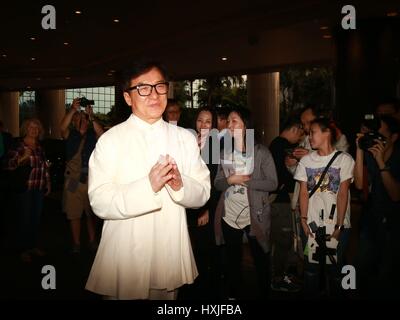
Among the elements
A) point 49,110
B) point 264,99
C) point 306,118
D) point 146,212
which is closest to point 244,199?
point 306,118

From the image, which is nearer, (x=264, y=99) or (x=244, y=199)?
(x=244, y=199)

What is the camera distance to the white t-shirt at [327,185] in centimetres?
339

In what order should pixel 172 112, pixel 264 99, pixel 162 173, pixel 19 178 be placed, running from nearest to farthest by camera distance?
pixel 162 173, pixel 172 112, pixel 19 178, pixel 264 99

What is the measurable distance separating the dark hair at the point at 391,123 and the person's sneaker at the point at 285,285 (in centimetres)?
165

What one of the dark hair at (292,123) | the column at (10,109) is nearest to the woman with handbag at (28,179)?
the dark hair at (292,123)

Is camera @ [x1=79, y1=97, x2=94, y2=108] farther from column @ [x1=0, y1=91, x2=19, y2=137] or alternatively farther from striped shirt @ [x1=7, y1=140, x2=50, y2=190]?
column @ [x1=0, y1=91, x2=19, y2=137]

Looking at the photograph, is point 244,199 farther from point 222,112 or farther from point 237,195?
point 222,112

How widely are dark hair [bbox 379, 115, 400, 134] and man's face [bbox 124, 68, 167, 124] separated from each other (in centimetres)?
228

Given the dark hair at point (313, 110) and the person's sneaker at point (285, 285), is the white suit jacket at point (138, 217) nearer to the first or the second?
the person's sneaker at point (285, 285)

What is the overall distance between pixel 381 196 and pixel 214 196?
137 centimetres

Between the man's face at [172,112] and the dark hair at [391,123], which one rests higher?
the man's face at [172,112]

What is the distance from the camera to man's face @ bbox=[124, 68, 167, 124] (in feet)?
6.68

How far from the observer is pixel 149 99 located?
2.04 metres

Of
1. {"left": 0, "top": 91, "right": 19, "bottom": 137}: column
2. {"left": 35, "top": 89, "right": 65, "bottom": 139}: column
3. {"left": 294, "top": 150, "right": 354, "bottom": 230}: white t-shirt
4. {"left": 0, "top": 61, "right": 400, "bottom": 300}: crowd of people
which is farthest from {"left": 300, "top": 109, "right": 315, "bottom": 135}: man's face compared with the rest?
{"left": 0, "top": 91, "right": 19, "bottom": 137}: column
